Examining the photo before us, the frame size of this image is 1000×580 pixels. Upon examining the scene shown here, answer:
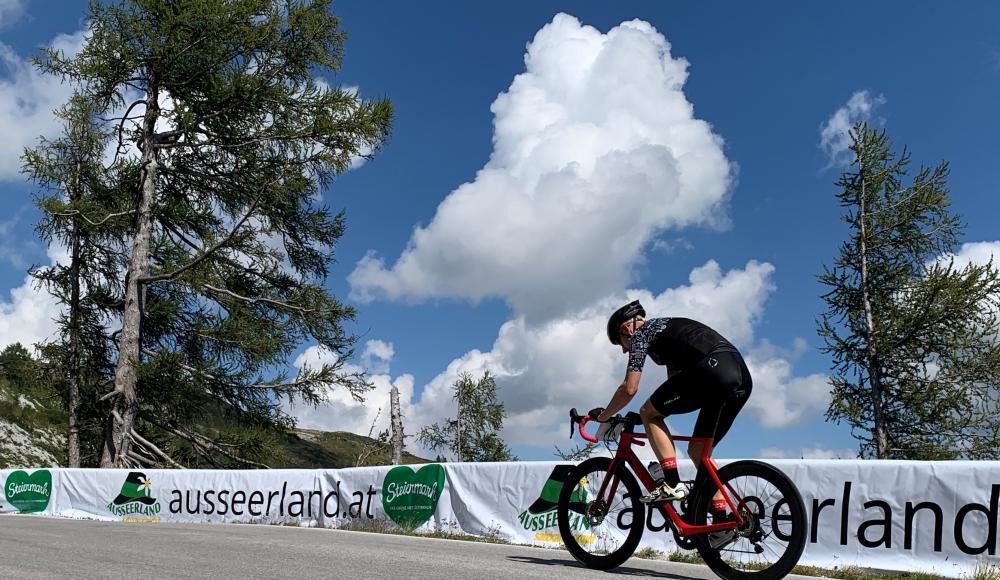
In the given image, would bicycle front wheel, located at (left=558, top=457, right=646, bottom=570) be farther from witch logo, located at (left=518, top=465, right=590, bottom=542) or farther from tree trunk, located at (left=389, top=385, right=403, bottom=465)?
tree trunk, located at (left=389, top=385, right=403, bottom=465)

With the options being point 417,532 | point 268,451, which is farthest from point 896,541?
point 268,451

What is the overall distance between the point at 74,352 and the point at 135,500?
14.6 m

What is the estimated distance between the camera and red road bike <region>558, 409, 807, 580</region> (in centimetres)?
490

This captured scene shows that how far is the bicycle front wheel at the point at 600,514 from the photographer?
18.3 feet

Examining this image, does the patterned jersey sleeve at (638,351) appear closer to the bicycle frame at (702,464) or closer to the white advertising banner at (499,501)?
the bicycle frame at (702,464)

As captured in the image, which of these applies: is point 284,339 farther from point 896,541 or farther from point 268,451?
point 896,541

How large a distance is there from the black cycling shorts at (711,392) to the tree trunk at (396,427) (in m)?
18.8

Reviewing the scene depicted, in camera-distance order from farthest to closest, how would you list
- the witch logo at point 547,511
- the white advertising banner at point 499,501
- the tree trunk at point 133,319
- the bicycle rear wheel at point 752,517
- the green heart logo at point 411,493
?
the tree trunk at point 133,319 → the green heart logo at point 411,493 → the witch logo at point 547,511 → the white advertising banner at point 499,501 → the bicycle rear wheel at point 752,517

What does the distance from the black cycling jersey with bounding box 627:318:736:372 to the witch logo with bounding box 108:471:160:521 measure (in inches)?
561

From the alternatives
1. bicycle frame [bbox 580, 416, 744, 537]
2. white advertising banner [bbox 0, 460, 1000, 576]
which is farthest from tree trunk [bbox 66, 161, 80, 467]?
bicycle frame [bbox 580, 416, 744, 537]

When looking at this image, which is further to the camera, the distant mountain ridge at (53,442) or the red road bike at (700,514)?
the distant mountain ridge at (53,442)

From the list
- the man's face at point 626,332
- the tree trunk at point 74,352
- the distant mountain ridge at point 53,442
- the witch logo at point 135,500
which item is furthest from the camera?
the tree trunk at point 74,352

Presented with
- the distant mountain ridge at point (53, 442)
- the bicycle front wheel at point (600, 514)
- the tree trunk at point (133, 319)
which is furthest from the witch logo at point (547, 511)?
the tree trunk at point (133, 319)

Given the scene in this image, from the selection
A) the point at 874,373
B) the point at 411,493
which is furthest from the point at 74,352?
the point at 874,373
